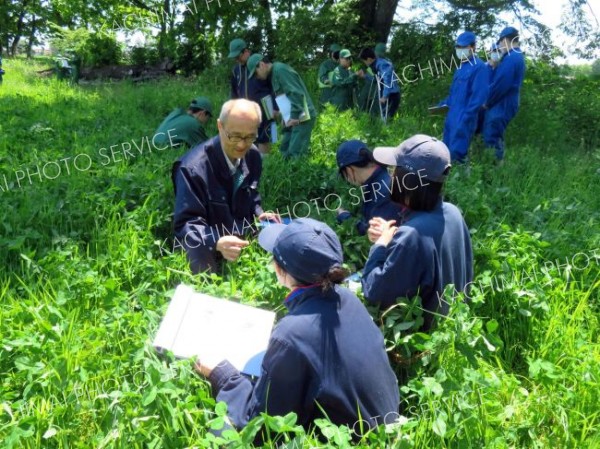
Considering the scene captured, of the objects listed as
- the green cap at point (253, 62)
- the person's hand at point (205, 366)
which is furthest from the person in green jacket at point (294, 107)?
the person's hand at point (205, 366)

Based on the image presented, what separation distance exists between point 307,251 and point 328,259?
0.09m

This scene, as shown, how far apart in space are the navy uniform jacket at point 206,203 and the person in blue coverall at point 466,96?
3.87 m

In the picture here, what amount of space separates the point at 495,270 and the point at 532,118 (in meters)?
7.87

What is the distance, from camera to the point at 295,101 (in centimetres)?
670

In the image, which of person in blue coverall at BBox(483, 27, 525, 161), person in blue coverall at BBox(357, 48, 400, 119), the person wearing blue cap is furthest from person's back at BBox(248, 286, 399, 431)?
person in blue coverall at BBox(357, 48, 400, 119)

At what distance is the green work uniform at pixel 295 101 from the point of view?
6688 millimetres

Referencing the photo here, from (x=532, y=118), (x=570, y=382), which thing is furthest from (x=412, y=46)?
(x=570, y=382)

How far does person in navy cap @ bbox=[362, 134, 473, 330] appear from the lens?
2.49 m

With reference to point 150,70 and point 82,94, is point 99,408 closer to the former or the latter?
point 82,94

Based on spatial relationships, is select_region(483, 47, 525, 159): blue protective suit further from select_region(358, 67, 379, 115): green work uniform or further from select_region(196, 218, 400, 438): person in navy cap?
select_region(196, 218, 400, 438): person in navy cap

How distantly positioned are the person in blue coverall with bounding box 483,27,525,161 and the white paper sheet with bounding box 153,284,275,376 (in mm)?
5233

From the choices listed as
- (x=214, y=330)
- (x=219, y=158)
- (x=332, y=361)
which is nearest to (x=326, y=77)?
(x=219, y=158)

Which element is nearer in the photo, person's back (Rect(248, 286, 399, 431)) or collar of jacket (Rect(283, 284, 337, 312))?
person's back (Rect(248, 286, 399, 431))

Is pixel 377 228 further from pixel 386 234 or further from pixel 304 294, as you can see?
pixel 304 294
